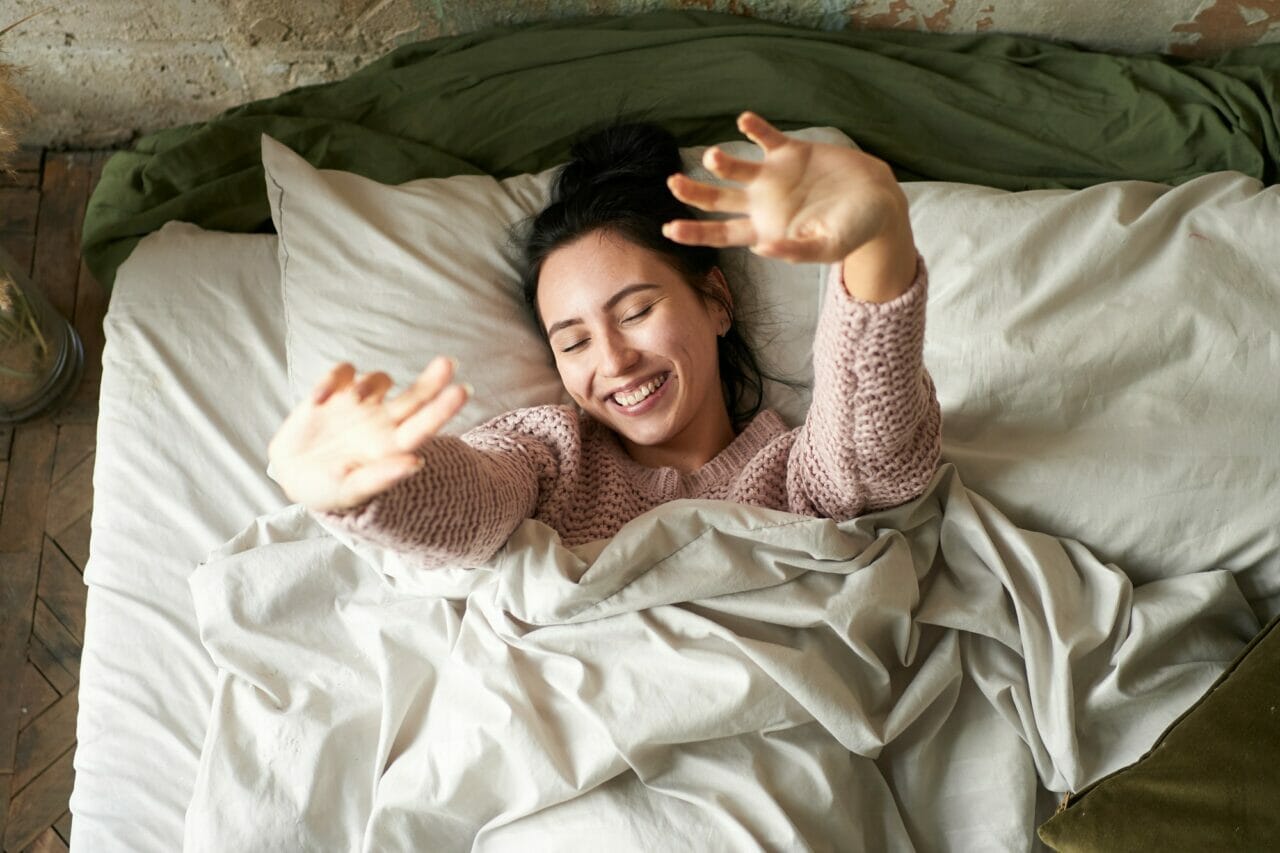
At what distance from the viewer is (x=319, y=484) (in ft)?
3.15

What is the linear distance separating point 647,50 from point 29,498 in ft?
3.64

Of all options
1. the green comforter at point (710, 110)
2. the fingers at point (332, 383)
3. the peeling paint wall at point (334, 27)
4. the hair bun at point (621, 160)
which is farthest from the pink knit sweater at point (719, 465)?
the peeling paint wall at point (334, 27)

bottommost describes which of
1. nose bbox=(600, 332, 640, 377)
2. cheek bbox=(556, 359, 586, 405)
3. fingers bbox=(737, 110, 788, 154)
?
cheek bbox=(556, 359, 586, 405)

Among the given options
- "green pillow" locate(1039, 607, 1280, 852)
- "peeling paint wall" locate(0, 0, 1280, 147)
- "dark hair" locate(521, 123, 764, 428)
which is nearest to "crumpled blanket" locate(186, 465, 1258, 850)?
"green pillow" locate(1039, 607, 1280, 852)

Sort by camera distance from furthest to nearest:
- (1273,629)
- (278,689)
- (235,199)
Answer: (235,199) < (278,689) < (1273,629)

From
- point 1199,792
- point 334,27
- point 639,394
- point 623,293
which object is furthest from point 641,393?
point 334,27

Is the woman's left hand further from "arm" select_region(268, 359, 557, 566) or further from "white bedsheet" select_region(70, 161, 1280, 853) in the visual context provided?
"white bedsheet" select_region(70, 161, 1280, 853)

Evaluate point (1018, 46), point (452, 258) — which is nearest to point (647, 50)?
point (452, 258)

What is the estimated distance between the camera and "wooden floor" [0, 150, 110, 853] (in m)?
1.55

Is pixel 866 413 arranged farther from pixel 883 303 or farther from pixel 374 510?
pixel 374 510

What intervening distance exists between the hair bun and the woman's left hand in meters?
0.51

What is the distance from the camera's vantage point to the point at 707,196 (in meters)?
0.89

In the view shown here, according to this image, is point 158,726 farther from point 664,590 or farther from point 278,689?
point 664,590

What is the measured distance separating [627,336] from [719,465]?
0.20 m
